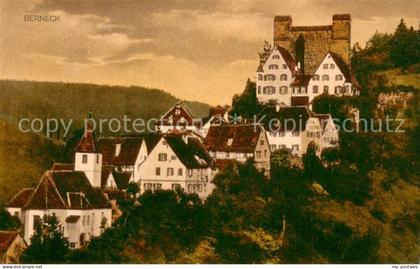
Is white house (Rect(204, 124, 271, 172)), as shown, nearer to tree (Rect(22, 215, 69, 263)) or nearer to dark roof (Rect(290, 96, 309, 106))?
dark roof (Rect(290, 96, 309, 106))

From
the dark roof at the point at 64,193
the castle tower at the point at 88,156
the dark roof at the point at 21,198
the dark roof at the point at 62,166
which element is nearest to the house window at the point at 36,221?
the dark roof at the point at 64,193

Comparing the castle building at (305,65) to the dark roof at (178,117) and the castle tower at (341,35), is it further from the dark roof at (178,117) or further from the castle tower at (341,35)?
the dark roof at (178,117)

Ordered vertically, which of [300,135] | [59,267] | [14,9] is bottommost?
[59,267]

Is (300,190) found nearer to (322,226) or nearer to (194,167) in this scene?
(322,226)

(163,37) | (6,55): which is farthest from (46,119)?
(163,37)

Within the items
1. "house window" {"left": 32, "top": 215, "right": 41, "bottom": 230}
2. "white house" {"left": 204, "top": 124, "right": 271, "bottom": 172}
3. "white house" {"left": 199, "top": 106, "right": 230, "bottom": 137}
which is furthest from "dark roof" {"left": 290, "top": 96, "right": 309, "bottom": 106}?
"house window" {"left": 32, "top": 215, "right": 41, "bottom": 230}

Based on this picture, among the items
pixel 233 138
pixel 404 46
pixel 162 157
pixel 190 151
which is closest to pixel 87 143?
pixel 162 157
